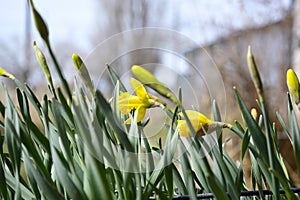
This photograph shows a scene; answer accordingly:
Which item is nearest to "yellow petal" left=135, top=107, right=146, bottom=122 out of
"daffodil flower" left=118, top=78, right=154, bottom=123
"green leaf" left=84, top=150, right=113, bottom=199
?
"daffodil flower" left=118, top=78, right=154, bottom=123

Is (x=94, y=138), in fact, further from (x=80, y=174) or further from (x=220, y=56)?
(x=220, y=56)

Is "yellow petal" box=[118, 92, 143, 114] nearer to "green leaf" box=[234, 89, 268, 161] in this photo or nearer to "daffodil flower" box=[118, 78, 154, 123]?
"daffodil flower" box=[118, 78, 154, 123]

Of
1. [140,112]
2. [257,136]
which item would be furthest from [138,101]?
[257,136]

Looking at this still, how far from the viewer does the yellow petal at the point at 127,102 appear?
0.36 m

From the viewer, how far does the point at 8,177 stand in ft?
1.06

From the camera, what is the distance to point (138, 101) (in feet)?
1.19

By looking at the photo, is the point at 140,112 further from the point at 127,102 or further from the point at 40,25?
the point at 40,25

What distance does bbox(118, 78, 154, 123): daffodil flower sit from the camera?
357 millimetres

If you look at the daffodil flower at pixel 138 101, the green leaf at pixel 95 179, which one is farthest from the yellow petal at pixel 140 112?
the green leaf at pixel 95 179

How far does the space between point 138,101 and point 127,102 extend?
0.01 metres

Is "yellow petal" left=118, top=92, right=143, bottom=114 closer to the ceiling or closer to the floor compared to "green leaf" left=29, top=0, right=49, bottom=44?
closer to the floor

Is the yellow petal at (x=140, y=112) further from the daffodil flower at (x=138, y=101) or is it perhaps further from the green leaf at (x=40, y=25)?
the green leaf at (x=40, y=25)

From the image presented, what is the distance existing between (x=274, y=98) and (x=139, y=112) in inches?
136

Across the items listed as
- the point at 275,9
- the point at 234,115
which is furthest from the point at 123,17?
the point at 234,115
